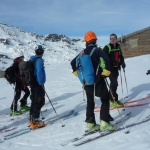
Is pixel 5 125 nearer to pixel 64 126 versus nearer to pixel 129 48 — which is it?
pixel 64 126

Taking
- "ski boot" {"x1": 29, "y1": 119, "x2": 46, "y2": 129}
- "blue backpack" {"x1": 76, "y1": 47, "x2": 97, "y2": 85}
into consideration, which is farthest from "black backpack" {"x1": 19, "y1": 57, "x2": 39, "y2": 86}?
"blue backpack" {"x1": 76, "y1": 47, "x2": 97, "y2": 85}

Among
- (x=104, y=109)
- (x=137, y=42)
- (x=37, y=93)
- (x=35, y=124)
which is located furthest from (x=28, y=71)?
(x=137, y=42)

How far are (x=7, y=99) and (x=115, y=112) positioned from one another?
22.2ft

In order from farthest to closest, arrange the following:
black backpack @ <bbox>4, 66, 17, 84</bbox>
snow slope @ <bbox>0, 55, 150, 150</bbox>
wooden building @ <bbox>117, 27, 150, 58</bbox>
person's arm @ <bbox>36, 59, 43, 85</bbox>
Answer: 1. wooden building @ <bbox>117, 27, 150, 58</bbox>
2. black backpack @ <bbox>4, 66, 17, 84</bbox>
3. person's arm @ <bbox>36, 59, 43, 85</bbox>
4. snow slope @ <bbox>0, 55, 150, 150</bbox>

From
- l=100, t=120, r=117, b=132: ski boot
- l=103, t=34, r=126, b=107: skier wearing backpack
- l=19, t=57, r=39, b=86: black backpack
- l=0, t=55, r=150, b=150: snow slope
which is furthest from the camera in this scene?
l=103, t=34, r=126, b=107: skier wearing backpack

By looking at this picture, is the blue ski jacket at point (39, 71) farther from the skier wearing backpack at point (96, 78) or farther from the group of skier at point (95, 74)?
the skier wearing backpack at point (96, 78)

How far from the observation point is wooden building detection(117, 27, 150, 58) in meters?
25.6

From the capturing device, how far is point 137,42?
2573 cm

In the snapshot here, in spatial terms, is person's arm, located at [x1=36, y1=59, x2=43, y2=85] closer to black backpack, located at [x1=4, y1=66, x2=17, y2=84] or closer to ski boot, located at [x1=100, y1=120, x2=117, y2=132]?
black backpack, located at [x1=4, y1=66, x2=17, y2=84]

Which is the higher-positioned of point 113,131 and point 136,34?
point 136,34

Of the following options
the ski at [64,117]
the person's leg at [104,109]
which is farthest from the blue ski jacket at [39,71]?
the person's leg at [104,109]

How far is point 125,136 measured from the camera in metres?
4.88

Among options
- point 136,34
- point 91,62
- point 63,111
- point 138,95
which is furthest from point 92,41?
point 136,34

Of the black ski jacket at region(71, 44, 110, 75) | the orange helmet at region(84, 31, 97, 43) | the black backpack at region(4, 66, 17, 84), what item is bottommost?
the black backpack at region(4, 66, 17, 84)
